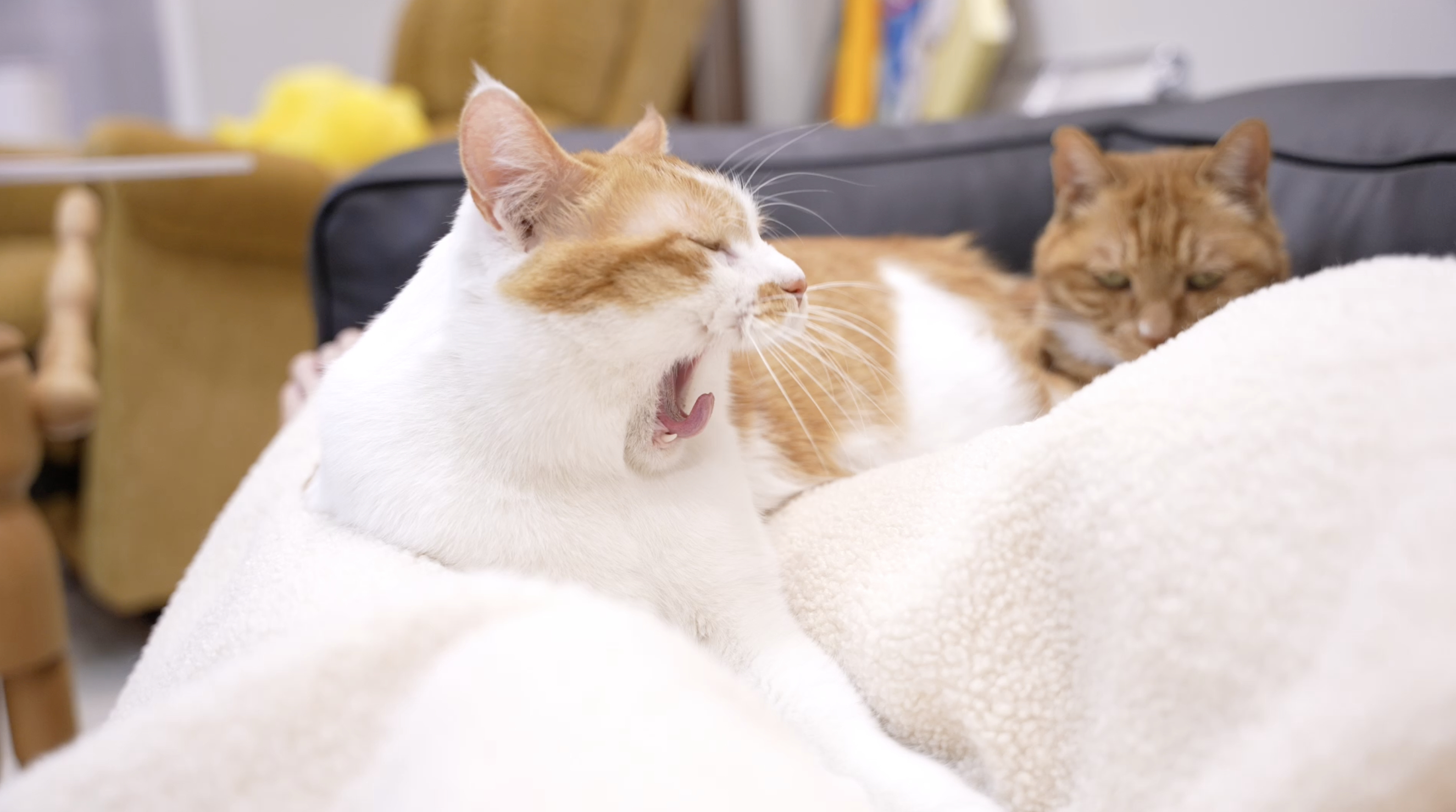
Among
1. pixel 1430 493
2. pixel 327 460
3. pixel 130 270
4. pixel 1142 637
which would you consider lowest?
pixel 130 270

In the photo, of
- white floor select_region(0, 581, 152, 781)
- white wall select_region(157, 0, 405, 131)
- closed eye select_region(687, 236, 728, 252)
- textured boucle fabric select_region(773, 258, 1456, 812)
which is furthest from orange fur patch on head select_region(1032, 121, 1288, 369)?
white wall select_region(157, 0, 405, 131)

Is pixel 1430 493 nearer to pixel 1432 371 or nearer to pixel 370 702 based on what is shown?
pixel 1432 371

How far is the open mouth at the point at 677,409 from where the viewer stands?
0.79 m

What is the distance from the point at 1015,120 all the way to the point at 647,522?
1111 mm

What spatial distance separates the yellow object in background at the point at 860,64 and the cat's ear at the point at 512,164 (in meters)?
2.08

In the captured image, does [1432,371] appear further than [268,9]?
No

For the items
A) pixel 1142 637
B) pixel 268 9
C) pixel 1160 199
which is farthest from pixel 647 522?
pixel 268 9

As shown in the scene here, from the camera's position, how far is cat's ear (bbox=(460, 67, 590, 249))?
27.2 inches

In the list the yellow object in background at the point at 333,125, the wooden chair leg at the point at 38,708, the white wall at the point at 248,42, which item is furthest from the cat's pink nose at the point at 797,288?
the white wall at the point at 248,42

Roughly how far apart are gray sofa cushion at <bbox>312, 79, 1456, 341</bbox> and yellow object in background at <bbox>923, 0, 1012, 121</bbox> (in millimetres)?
772

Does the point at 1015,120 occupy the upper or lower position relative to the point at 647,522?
upper

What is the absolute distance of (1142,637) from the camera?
54 cm

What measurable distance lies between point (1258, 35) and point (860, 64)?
114 cm

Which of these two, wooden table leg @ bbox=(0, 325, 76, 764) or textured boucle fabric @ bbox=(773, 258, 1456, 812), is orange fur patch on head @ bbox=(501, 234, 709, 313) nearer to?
textured boucle fabric @ bbox=(773, 258, 1456, 812)
